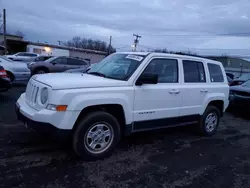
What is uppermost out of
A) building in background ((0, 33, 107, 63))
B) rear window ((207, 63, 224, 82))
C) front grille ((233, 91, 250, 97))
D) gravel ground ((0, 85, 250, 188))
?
building in background ((0, 33, 107, 63))

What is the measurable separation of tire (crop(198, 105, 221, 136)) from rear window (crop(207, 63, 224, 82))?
717mm

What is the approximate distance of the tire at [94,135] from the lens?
3.66 m

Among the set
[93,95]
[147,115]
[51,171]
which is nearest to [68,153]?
[51,171]

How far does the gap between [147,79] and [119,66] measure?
761 mm

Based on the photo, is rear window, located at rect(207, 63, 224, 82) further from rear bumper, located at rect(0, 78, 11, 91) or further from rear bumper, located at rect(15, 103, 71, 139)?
rear bumper, located at rect(0, 78, 11, 91)

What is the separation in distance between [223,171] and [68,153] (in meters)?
2.72

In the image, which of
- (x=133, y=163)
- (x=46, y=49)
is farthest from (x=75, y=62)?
(x=46, y=49)

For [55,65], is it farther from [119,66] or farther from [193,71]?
[193,71]

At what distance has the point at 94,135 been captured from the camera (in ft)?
12.6

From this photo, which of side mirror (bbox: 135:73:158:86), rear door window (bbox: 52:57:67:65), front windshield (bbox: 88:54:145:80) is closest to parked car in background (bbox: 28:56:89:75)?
rear door window (bbox: 52:57:67:65)

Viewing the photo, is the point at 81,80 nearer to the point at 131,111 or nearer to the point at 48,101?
the point at 48,101

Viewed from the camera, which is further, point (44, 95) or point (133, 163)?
point (133, 163)

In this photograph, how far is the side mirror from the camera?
4.05 m

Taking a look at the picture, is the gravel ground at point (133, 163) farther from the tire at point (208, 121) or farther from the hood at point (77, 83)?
the hood at point (77, 83)
